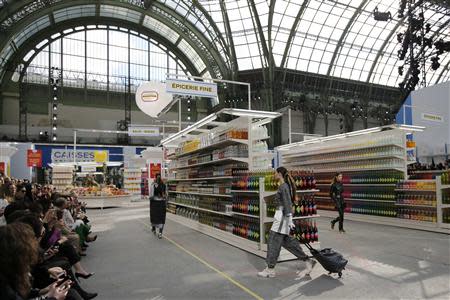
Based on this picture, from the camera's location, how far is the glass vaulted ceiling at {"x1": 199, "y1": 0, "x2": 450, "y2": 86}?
83.9ft

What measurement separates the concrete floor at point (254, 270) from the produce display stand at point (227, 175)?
324mm

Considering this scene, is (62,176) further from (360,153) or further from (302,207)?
(302,207)

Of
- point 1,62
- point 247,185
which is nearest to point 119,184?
point 1,62

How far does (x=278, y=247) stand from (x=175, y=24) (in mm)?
28808

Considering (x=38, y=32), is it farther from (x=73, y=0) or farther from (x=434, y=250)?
(x=434, y=250)

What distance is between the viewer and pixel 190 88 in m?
8.75

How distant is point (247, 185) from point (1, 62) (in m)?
29.1

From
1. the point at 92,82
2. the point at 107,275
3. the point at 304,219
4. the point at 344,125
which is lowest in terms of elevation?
the point at 107,275

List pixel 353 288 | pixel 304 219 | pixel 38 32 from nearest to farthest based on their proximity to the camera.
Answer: pixel 353 288 < pixel 304 219 < pixel 38 32

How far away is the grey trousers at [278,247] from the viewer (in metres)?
4.89

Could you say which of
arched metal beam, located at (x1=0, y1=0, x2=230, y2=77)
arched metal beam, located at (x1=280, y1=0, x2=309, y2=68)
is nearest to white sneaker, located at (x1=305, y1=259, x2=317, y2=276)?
arched metal beam, located at (x1=280, y1=0, x2=309, y2=68)

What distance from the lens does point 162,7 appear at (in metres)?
29.1

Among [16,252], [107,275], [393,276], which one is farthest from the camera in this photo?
[107,275]

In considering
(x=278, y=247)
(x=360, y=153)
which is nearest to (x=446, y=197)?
(x=360, y=153)
